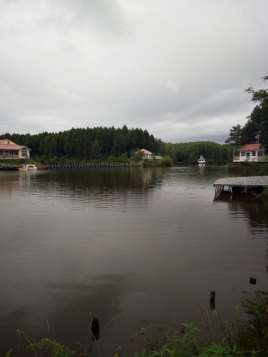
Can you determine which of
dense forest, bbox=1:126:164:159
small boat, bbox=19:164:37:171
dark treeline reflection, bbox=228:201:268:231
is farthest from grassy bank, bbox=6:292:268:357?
dense forest, bbox=1:126:164:159

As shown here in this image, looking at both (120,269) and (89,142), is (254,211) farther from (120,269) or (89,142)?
(89,142)

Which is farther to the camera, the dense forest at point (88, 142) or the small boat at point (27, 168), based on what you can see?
the dense forest at point (88, 142)

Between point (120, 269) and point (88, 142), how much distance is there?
107233mm

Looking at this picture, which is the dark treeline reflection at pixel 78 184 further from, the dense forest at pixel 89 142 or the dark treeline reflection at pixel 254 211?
the dense forest at pixel 89 142

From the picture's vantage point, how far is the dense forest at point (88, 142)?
11062 centimetres

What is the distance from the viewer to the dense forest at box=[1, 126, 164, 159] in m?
111

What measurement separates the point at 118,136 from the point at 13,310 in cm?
11221

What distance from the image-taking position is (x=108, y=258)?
9805 millimetres

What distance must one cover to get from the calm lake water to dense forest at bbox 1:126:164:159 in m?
96.4

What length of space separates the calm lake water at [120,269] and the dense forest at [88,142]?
96369mm

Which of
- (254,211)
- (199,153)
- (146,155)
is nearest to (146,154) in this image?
(146,155)

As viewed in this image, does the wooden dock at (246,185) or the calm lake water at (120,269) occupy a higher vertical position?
the wooden dock at (246,185)

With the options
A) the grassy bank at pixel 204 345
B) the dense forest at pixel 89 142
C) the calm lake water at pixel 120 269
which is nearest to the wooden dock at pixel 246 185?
the calm lake water at pixel 120 269

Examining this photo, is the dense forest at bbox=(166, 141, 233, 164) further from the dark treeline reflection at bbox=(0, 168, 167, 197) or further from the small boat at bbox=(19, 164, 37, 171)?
the dark treeline reflection at bbox=(0, 168, 167, 197)
